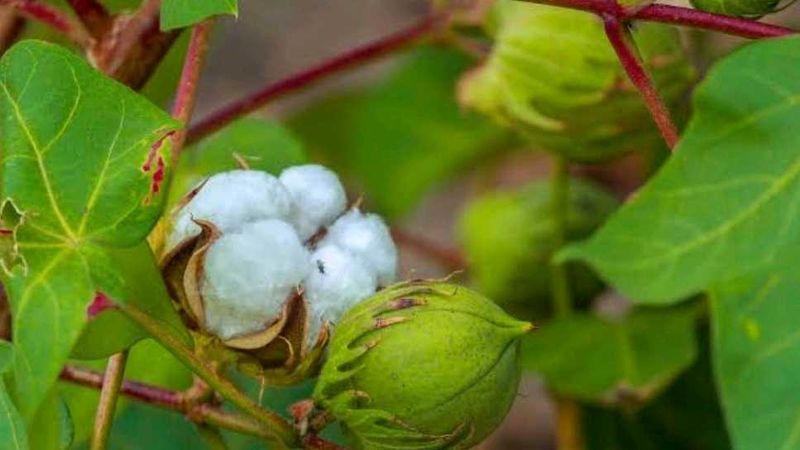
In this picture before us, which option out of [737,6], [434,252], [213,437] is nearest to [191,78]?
[213,437]

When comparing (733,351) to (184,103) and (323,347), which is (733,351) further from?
(184,103)

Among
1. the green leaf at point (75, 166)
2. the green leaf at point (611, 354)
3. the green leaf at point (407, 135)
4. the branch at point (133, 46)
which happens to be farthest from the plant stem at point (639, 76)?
the green leaf at point (407, 135)

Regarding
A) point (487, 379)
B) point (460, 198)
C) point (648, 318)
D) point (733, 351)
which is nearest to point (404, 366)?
point (487, 379)

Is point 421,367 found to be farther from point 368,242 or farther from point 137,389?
point 137,389

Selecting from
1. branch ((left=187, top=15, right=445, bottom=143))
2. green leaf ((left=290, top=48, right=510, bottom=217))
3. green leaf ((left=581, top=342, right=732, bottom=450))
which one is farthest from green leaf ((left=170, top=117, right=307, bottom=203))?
green leaf ((left=290, top=48, right=510, bottom=217))

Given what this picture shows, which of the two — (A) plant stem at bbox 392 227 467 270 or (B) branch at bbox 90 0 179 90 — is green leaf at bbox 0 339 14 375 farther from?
(A) plant stem at bbox 392 227 467 270

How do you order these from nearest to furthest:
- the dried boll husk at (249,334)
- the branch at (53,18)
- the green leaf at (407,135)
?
the dried boll husk at (249,334), the branch at (53,18), the green leaf at (407,135)

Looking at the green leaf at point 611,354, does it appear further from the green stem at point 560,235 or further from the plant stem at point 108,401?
the plant stem at point 108,401
